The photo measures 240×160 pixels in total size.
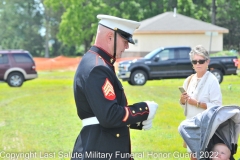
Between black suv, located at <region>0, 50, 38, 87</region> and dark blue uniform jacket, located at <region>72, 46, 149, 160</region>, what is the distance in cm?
2119

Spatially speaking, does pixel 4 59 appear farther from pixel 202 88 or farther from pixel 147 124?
pixel 147 124

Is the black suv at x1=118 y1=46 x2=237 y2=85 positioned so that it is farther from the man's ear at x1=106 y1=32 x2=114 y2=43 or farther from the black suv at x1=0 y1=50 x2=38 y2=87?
the man's ear at x1=106 y1=32 x2=114 y2=43

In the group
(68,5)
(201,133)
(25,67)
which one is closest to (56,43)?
(68,5)

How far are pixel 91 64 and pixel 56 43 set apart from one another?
267 feet

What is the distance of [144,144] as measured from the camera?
9461 mm

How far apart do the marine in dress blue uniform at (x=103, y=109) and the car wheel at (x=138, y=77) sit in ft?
63.7

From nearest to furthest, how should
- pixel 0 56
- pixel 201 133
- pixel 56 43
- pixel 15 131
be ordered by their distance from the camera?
1. pixel 201 133
2. pixel 15 131
3. pixel 0 56
4. pixel 56 43

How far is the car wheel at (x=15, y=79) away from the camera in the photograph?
24.9 m

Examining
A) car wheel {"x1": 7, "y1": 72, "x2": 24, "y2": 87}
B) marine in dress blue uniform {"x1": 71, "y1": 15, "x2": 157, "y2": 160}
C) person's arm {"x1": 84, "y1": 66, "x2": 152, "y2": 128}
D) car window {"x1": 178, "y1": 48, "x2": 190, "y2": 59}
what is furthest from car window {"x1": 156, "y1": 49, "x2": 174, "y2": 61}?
person's arm {"x1": 84, "y1": 66, "x2": 152, "y2": 128}

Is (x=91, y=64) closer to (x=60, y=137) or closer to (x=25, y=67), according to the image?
(x=60, y=137)

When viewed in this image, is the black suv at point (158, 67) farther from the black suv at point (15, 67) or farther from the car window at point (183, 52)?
the black suv at point (15, 67)

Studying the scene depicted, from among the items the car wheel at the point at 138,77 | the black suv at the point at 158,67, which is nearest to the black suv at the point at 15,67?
the black suv at the point at 158,67

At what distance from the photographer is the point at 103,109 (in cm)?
379

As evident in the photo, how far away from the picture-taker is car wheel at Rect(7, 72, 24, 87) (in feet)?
81.6
